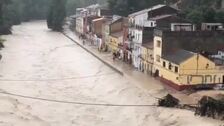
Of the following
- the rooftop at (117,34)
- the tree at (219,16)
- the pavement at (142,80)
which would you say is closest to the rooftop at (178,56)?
the pavement at (142,80)

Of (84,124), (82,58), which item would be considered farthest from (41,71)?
(84,124)

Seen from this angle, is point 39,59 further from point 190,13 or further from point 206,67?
point 206,67

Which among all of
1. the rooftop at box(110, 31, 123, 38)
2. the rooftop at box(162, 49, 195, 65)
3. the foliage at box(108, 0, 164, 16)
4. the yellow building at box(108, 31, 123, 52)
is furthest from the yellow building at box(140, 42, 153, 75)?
the foliage at box(108, 0, 164, 16)

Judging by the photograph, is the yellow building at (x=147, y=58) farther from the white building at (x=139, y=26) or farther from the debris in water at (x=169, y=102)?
the debris in water at (x=169, y=102)

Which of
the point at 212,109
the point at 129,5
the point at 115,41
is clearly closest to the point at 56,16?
the point at 129,5

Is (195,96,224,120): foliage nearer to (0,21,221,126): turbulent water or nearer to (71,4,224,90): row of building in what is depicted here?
(0,21,221,126): turbulent water

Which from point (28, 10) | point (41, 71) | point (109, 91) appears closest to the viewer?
point (109, 91)
